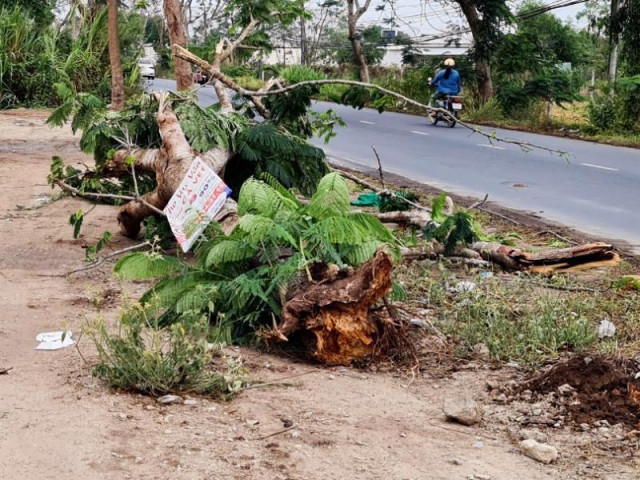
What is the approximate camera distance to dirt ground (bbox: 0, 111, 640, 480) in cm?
349

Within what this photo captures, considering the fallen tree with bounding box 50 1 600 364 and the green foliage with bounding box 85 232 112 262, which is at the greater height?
the fallen tree with bounding box 50 1 600 364

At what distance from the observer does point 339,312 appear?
491 centimetres

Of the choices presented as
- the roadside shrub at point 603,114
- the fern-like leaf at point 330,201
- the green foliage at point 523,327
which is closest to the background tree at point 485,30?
the roadside shrub at point 603,114

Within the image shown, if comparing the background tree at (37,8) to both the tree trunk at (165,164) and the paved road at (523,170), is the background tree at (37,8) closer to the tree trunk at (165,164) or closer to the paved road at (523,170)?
the paved road at (523,170)

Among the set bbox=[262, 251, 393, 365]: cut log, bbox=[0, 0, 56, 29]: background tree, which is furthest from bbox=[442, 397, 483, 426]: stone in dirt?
bbox=[0, 0, 56, 29]: background tree

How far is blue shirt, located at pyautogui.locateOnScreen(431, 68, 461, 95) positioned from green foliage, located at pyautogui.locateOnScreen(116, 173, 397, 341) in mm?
18037

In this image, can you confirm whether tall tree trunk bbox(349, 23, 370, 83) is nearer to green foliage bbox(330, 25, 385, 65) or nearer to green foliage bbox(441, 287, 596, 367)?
green foliage bbox(330, 25, 385, 65)

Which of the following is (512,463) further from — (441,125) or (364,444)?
(441,125)

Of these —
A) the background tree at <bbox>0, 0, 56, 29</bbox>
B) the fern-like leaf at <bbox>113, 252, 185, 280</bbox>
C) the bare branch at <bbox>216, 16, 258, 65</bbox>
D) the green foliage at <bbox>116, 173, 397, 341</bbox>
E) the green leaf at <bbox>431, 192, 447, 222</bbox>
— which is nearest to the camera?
the green foliage at <bbox>116, 173, 397, 341</bbox>

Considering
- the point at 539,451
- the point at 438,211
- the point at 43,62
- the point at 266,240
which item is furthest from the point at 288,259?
the point at 43,62

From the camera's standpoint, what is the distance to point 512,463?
3748mm

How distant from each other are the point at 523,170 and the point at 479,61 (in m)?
12.6

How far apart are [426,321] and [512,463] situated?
5.59 ft

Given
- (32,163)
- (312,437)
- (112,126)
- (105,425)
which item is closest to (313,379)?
(312,437)
